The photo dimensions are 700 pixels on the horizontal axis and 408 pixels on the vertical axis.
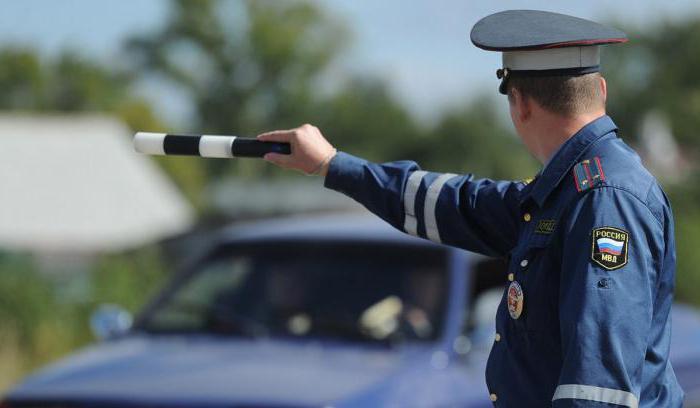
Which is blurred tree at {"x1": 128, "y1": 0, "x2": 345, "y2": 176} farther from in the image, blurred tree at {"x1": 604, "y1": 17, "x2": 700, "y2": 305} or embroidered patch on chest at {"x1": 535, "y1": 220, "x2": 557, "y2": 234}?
embroidered patch on chest at {"x1": 535, "y1": 220, "x2": 557, "y2": 234}

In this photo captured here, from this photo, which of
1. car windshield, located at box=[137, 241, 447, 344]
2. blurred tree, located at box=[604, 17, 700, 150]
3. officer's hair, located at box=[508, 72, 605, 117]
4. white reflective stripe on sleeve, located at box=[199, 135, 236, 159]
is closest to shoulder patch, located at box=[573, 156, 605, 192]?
officer's hair, located at box=[508, 72, 605, 117]

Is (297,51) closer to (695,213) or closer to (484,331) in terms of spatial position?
(695,213)

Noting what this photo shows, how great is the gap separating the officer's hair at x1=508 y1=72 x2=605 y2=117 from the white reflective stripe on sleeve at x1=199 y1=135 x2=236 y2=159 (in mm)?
743

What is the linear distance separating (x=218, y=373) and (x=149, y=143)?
78.7 inches

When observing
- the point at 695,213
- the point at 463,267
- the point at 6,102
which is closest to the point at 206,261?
the point at 463,267

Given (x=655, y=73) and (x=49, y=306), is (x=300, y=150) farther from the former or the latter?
(x=655, y=73)

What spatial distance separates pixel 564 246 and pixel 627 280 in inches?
6.2

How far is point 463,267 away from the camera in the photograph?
18.5ft

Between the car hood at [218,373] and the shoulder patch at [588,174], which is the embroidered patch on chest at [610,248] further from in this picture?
the car hood at [218,373]

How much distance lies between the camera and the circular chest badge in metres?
2.71

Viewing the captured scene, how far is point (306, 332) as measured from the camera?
5574mm

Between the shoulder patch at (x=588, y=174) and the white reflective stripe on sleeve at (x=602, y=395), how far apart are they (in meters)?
0.41

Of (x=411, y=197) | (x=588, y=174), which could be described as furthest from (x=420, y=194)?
(x=588, y=174)

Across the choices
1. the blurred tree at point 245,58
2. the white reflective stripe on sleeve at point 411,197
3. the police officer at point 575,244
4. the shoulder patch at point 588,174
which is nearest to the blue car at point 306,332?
the white reflective stripe on sleeve at point 411,197
